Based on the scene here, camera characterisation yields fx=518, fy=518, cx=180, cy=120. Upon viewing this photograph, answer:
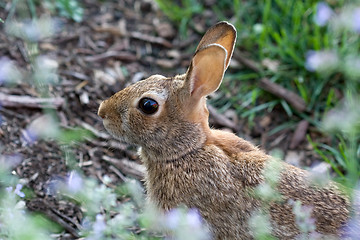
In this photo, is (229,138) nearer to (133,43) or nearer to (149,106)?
(149,106)

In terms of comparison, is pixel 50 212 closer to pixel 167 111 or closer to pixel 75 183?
pixel 75 183

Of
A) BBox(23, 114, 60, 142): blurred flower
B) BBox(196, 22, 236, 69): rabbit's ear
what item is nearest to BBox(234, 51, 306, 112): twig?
BBox(196, 22, 236, 69): rabbit's ear

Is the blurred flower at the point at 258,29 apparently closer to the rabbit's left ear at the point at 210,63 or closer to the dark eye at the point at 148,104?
the rabbit's left ear at the point at 210,63

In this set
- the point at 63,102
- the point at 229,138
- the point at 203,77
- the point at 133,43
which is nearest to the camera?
the point at 203,77

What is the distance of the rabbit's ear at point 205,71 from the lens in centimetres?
395

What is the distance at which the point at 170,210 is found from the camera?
4148 millimetres

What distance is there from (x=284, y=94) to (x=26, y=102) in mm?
2948

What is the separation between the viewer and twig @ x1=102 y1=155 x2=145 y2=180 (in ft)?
17.6

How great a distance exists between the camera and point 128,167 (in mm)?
5414

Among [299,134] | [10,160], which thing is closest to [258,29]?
[299,134]

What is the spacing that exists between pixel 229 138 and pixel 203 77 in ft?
2.06

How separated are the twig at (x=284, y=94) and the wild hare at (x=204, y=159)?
1864 mm

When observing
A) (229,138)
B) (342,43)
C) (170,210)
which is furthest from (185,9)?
(170,210)

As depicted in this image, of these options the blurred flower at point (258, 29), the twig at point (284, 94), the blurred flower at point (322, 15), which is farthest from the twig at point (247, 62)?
the blurred flower at point (322, 15)
